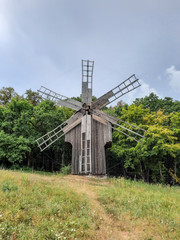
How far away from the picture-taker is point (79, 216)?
5.80 m

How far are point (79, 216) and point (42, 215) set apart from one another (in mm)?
1237

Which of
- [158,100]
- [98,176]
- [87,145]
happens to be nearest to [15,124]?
[87,145]

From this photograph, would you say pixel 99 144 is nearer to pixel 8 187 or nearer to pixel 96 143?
pixel 96 143

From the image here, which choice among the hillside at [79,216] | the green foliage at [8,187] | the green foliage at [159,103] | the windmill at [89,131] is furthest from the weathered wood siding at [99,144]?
the green foliage at [159,103]

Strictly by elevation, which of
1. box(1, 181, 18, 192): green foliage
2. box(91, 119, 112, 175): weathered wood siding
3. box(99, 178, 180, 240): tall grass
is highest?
box(91, 119, 112, 175): weathered wood siding

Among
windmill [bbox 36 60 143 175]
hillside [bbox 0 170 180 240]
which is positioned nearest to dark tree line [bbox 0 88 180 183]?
windmill [bbox 36 60 143 175]

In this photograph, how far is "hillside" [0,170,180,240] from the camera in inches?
188

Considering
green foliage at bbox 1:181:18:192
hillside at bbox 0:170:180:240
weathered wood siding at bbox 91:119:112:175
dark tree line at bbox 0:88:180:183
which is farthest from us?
dark tree line at bbox 0:88:180:183

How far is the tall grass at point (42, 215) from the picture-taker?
15.0 feet

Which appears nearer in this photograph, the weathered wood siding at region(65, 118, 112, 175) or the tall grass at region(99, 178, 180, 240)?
the tall grass at region(99, 178, 180, 240)

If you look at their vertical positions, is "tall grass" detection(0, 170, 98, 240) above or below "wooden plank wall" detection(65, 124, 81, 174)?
below

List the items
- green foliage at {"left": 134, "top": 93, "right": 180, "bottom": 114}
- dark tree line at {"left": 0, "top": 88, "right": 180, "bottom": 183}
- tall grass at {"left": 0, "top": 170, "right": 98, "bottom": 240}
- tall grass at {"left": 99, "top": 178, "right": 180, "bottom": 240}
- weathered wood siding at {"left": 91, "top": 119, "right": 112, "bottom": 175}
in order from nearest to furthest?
tall grass at {"left": 0, "top": 170, "right": 98, "bottom": 240}
tall grass at {"left": 99, "top": 178, "right": 180, "bottom": 240}
weathered wood siding at {"left": 91, "top": 119, "right": 112, "bottom": 175}
dark tree line at {"left": 0, "top": 88, "right": 180, "bottom": 183}
green foliage at {"left": 134, "top": 93, "right": 180, "bottom": 114}

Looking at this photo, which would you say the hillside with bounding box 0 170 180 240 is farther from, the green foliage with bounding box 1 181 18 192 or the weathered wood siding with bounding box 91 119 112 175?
the weathered wood siding with bounding box 91 119 112 175

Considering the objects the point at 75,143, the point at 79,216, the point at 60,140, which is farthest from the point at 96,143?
the point at 79,216
